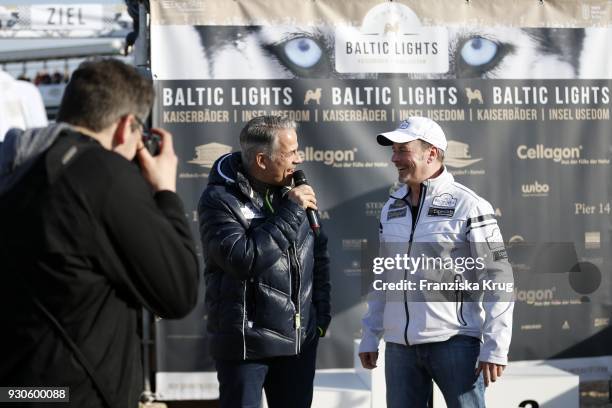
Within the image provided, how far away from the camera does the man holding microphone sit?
9.80 feet

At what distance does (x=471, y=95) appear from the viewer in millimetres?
5410

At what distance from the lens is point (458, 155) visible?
5398 mm

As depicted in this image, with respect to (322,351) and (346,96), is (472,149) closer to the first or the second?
(346,96)

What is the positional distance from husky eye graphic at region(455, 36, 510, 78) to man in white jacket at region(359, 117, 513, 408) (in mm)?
2197

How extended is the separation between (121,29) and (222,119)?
1777 millimetres

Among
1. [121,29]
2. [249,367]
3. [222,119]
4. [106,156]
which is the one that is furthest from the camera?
[121,29]

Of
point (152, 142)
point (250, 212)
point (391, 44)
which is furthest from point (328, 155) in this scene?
point (152, 142)

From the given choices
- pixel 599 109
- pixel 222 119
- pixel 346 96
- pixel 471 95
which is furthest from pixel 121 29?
pixel 599 109

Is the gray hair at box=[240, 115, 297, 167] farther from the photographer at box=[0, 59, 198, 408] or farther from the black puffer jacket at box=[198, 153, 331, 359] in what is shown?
the photographer at box=[0, 59, 198, 408]

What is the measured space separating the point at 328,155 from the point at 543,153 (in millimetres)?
1414

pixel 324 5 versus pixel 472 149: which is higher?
pixel 324 5

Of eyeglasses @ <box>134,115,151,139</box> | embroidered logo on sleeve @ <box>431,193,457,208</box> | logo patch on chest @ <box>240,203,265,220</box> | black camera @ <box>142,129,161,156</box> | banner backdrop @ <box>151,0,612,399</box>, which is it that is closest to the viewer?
eyeglasses @ <box>134,115,151,139</box>

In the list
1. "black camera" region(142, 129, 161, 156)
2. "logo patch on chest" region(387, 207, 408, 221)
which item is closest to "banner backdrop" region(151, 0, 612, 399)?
"logo patch on chest" region(387, 207, 408, 221)

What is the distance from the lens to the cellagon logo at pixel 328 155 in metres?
5.28
